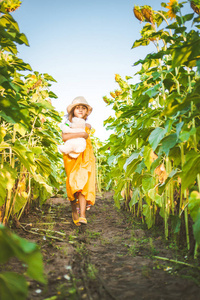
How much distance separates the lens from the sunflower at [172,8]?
2.06 metres

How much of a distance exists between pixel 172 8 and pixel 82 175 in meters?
2.05

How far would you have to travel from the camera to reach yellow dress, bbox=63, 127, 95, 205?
3262 millimetres

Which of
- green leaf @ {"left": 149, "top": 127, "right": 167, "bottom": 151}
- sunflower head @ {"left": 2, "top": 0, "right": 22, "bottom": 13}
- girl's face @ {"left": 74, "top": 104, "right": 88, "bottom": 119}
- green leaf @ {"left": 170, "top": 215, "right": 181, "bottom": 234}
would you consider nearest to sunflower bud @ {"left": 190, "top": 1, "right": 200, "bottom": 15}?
green leaf @ {"left": 149, "top": 127, "right": 167, "bottom": 151}

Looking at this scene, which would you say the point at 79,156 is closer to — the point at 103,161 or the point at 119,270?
the point at 119,270

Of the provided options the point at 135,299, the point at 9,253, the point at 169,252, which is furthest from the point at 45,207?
the point at 9,253

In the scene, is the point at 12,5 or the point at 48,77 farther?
the point at 48,77

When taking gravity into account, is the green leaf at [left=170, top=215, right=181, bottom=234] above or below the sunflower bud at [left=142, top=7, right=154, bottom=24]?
below

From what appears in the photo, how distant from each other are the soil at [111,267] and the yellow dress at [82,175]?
18.8 inches

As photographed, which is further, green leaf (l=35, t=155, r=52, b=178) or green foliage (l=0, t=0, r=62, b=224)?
green leaf (l=35, t=155, r=52, b=178)

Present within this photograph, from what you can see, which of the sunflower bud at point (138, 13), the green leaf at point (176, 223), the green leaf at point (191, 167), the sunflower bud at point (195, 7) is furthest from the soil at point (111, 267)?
the sunflower bud at point (138, 13)

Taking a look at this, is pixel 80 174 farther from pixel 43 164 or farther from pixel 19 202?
pixel 19 202

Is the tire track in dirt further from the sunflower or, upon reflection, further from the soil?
the sunflower

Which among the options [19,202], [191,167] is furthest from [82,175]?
[191,167]

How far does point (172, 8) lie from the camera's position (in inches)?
84.1
